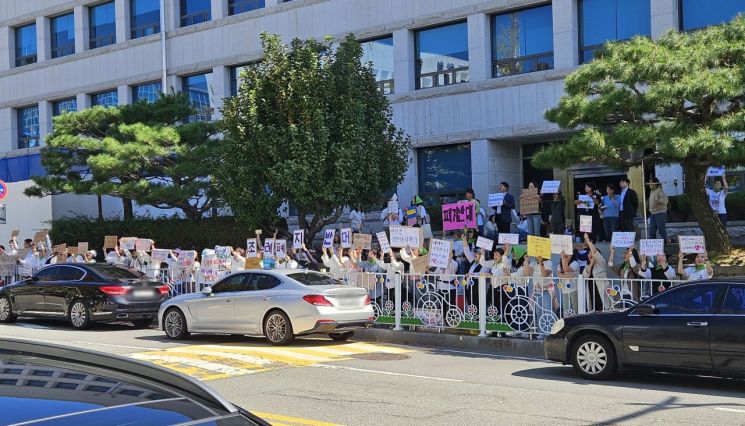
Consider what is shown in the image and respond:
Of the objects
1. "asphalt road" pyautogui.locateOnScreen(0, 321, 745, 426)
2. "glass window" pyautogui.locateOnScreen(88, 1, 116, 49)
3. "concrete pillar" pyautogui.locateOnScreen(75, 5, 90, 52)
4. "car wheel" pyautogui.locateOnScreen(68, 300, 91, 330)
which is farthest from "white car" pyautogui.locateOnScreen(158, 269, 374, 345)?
"concrete pillar" pyautogui.locateOnScreen(75, 5, 90, 52)

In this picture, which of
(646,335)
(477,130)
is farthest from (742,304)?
(477,130)

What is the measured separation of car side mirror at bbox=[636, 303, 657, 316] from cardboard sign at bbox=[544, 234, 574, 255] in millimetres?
3129

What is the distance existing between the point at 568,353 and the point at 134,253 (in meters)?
15.1

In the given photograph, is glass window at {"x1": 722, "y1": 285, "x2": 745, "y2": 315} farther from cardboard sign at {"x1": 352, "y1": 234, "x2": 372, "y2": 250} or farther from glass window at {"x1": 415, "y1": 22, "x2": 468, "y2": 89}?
glass window at {"x1": 415, "y1": 22, "x2": 468, "y2": 89}

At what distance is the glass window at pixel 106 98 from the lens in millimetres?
35375

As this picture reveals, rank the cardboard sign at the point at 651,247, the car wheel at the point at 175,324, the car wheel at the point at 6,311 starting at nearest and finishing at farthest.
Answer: the cardboard sign at the point at 651,247 < the car wheel at the point at 175,324 < the car wheel at the point at 6,311

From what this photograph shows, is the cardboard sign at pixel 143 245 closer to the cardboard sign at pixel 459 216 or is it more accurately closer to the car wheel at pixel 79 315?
the car wheel at pixel 79 315

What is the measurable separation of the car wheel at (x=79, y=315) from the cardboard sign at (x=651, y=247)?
38.1ft

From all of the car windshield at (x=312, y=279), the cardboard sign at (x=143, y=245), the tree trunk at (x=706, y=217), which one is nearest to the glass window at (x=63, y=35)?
the cardboard sign at (x=143, y=245)

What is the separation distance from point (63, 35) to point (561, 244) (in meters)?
30.2

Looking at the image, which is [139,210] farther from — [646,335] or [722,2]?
[646,335]

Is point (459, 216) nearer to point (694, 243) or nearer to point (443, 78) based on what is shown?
point (694, 243)

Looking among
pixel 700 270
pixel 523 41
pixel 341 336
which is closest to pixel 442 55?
pixel 523 41

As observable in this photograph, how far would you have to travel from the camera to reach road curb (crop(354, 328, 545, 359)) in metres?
14.1
